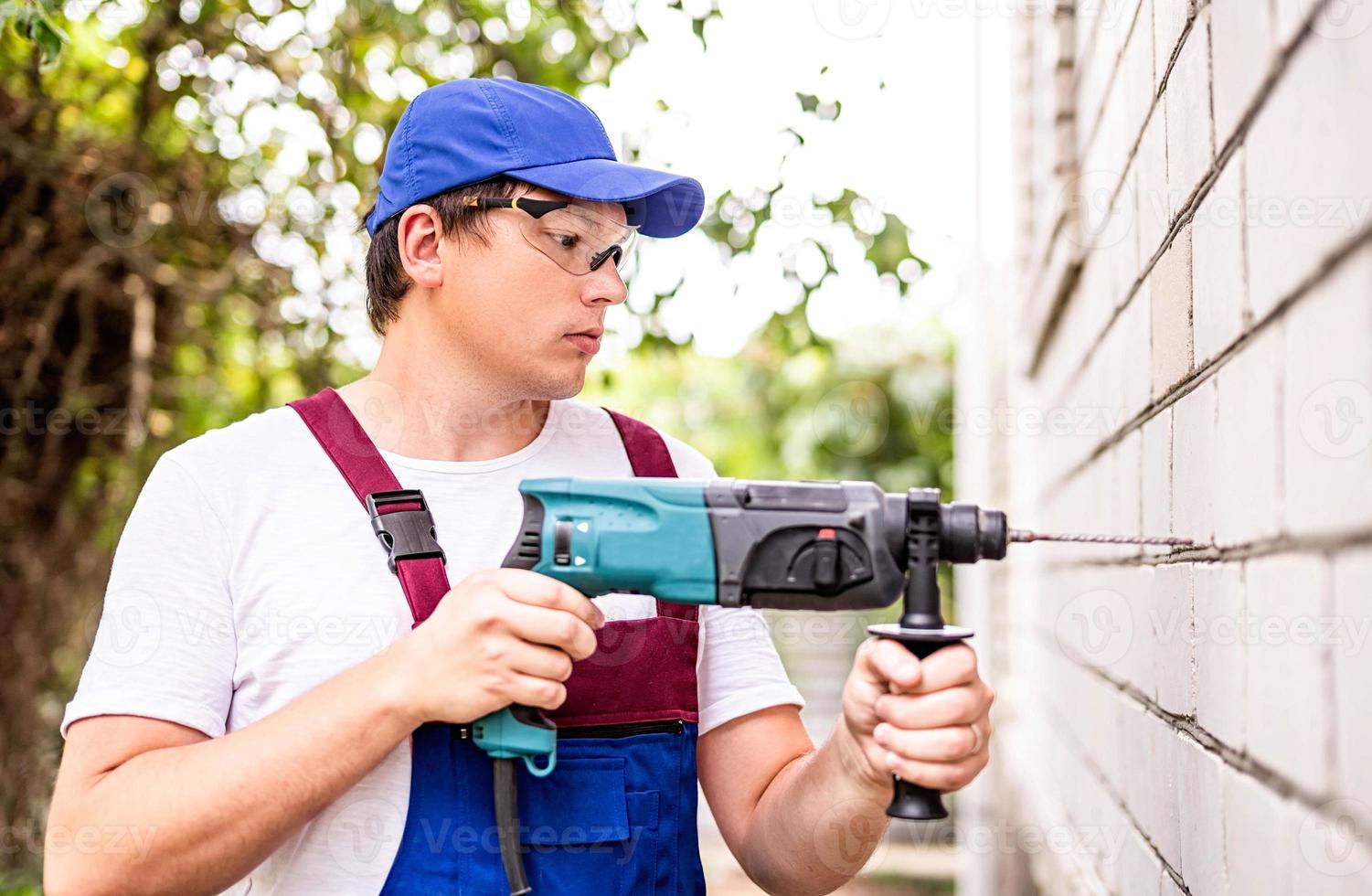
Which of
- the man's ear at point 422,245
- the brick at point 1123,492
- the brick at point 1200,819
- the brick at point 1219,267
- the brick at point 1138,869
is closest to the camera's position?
the brick at point 1219,267

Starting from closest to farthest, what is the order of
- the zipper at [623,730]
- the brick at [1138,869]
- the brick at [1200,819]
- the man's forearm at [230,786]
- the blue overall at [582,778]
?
1. the brick at [1200,819]
2. the man's forearm at [230,786]
3. the blue overall at [582,778]
4. the zipper at [623,730]
5. the brick at [1138,869]

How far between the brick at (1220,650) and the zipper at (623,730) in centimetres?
76

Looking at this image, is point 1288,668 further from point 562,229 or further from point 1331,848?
point 562,229

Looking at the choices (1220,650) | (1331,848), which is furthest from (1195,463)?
(1331,848)

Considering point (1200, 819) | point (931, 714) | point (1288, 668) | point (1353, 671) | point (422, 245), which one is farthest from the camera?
point (422, 245)

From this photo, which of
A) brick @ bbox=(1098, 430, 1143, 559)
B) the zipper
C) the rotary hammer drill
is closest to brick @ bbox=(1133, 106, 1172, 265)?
brick @ bbox=(1098, 430, 1143, 559)

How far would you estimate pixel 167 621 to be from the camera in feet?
5.65

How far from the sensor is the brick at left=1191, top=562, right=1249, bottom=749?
138 cm

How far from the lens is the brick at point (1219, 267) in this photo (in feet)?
4.50

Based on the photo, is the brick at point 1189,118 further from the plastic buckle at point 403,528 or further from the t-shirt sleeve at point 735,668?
the plastic buckle at point 403,528

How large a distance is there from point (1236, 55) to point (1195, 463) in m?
0.55

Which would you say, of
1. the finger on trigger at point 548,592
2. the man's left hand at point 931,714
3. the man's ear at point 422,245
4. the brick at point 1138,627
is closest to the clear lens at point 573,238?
the man's ear at point 422,245

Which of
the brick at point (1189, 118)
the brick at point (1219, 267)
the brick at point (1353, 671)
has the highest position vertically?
the brick at point (1189, 118)

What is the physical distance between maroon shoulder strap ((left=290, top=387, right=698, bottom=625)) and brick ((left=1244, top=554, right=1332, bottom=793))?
846mm
